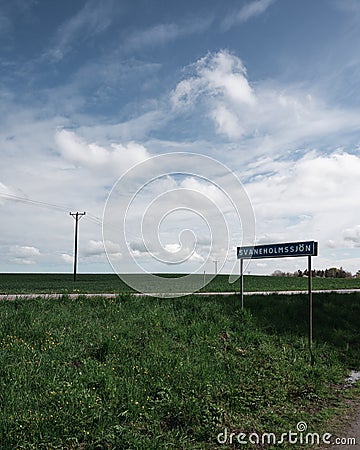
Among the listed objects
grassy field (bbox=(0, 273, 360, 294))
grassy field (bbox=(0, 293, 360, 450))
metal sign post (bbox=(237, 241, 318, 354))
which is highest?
metal sign post (bbox=(237, 241, 318, 354))

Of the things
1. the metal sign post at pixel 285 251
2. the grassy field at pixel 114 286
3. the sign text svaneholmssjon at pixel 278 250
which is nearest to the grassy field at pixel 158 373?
the metal sign post at pixel 285 251

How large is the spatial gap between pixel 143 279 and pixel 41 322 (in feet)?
35.6

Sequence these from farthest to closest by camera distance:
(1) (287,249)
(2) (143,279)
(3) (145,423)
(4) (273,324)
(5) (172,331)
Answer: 1. (2) (143,279)
2. (4) (273,324)
3. (1) (287,249)
4. (5) (172,331)
5. (3) (145,423)

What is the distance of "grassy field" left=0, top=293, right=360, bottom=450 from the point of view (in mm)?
6453

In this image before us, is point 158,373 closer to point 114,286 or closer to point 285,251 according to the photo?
point 285,251

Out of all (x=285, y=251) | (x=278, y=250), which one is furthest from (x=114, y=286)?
(x=285, y=251)

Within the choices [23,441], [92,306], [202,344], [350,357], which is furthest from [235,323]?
[23,441]

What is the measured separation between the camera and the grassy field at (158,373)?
21.2 ft

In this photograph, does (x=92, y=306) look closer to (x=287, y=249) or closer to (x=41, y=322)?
(x=41, y=322)

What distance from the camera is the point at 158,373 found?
838cm

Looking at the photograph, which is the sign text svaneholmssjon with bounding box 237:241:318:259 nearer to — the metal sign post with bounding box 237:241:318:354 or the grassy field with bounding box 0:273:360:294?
the metal sign post with bounding box 237:241:318:354

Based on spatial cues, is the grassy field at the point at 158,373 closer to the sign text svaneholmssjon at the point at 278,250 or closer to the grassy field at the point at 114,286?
the sign text svaneholmssjon at the point at 278,250

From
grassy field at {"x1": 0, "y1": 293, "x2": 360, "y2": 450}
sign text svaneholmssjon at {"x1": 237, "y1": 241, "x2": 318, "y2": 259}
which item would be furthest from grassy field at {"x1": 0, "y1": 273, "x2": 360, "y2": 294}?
sign text svaneholmssjon at {"x1": 237, "y1": 241, "x2": 318, "y2": 259}

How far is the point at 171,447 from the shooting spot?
6125mm
